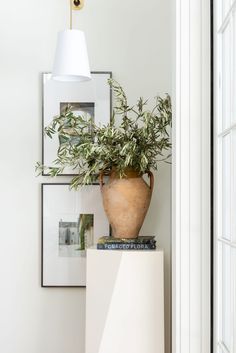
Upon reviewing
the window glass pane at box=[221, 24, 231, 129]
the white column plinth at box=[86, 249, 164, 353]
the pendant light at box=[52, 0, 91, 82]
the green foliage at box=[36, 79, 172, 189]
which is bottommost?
the white column plinth at box=[86, 249, 164, 353]

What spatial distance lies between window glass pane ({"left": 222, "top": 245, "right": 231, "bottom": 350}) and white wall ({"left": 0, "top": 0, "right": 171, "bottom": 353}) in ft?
3.22

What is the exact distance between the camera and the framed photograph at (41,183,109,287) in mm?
2885

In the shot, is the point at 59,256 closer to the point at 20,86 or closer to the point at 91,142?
the point at 91,142

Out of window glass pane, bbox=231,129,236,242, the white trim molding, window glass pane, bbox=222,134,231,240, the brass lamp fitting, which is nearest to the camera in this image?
window glass pane, bbox=231,129,236,242

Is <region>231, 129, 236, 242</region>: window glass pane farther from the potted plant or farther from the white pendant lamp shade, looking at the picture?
the white pendant lamp shade

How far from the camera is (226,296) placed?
2.05 meters

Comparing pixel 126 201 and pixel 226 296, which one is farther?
pixel 126 201

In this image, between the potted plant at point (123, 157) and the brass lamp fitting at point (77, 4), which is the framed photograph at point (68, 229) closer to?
the potted plant at point (123, 157)

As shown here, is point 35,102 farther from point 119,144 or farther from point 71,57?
point 119,144

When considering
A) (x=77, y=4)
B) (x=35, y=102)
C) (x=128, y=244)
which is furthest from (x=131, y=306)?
(x=77, y=4)

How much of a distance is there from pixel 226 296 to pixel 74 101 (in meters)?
1.29

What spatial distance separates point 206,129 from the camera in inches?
86.5

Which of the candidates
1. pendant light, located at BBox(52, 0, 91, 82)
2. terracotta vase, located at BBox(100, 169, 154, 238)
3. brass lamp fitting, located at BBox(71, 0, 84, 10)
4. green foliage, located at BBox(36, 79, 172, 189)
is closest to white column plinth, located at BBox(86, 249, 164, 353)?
terracotta vase, located at BBox(100, 169, 154, 238)

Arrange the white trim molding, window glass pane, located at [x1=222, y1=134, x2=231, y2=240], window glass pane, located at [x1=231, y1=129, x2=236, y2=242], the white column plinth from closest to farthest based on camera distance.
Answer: window glass pane, located at [x1=231, y1=129, x2=236, y2=242], window glass pane, located at [x1=222, y1=134, x2=231, y2=240], the white trim molding, the white column plinth
